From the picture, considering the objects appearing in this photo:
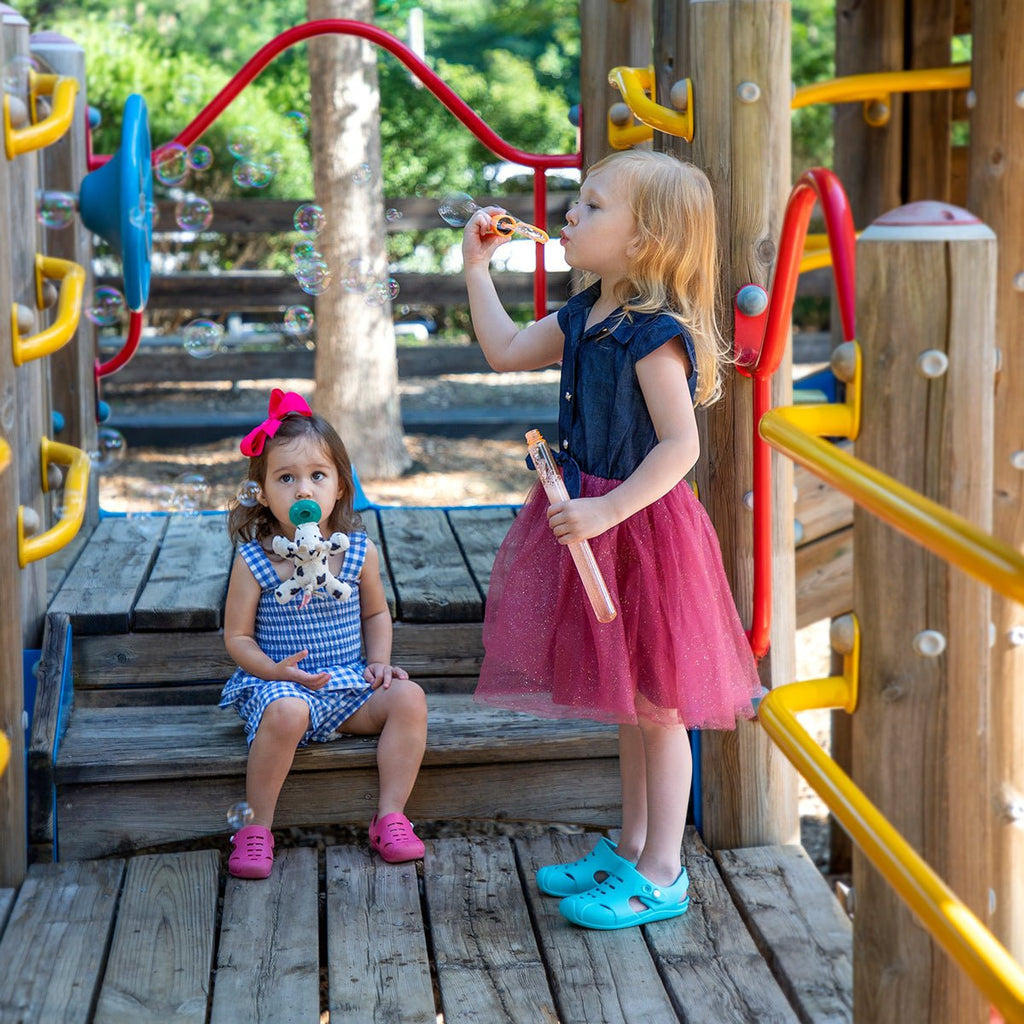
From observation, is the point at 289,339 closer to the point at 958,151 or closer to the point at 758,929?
the point at 958,151

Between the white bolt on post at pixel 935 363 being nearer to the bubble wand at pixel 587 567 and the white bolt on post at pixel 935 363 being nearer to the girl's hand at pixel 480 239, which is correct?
the bubble wand at pixel 587 567

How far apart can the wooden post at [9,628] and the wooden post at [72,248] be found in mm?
1501

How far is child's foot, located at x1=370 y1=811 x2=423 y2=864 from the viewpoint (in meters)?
2.71

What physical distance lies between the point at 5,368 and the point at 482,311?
859 millimetres

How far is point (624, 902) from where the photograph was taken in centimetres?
249

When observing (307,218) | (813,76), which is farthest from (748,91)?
(813,76)

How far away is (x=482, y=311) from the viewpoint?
2.60 meters

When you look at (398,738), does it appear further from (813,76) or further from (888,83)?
(813,76)

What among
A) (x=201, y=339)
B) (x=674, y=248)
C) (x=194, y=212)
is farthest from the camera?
(x=194, y=212)

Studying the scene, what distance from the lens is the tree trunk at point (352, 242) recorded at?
7207 millimetres

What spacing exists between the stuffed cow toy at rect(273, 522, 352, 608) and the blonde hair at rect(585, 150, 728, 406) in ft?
2.64

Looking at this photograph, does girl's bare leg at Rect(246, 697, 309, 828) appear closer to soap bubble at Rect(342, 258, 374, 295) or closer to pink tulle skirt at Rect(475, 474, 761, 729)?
pink tulle skirt at Rect(475, 474, 761, 729)

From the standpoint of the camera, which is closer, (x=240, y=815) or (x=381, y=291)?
(x=240, y=815)

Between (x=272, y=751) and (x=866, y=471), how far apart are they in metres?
1.51
